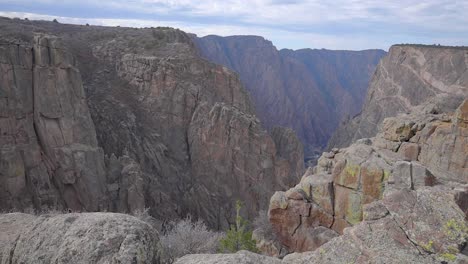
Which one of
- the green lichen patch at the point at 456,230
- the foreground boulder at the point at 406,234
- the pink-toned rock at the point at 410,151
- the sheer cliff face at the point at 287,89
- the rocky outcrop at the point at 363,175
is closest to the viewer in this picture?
the foreground boulder at the point at 406,234

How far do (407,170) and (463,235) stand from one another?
20.7 feet

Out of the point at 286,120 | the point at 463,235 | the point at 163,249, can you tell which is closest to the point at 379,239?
the point at 463,235

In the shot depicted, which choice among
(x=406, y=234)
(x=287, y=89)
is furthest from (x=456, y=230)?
(x=287, y=89)

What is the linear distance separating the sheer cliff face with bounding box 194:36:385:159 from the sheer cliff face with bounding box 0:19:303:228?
6943 cm

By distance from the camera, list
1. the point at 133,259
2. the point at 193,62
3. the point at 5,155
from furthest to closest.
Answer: the point at 193,62, the point at 5,155, the point at 133,259

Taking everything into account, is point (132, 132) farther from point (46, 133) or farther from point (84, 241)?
point (84, 241)

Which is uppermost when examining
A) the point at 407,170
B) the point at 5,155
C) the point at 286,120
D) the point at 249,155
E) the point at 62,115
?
the point at 407,170

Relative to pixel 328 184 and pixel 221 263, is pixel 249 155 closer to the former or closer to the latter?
pixel 328 184

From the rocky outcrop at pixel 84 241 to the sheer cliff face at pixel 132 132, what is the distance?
24366 mm

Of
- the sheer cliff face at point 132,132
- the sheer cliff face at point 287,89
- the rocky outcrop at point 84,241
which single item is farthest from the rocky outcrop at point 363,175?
the sheer cliff face at point 287,89

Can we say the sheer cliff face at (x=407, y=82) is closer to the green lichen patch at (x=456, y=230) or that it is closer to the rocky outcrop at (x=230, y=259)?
the green lichen patch at (x=456, y=230)

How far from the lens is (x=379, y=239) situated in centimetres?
562

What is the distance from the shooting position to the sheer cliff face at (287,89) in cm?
12656

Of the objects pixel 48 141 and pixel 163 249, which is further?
pixel 48 141
